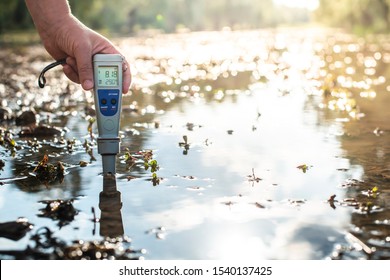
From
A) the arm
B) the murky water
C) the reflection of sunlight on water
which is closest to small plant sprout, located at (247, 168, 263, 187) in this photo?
the murky water

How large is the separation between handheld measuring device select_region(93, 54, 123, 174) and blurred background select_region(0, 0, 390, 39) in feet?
124

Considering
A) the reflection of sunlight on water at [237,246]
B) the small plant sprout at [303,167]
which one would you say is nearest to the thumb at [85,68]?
the reflection of sunlight on water at [237,246]

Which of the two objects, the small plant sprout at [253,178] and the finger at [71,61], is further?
the small plant sprout at [253,178]

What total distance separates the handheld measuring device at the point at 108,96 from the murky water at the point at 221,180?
446 millimetres

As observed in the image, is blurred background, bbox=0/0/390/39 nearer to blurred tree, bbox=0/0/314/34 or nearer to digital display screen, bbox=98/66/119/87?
blurred tree, bbox=0/0/314/34

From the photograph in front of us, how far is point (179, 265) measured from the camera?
3.48 metres

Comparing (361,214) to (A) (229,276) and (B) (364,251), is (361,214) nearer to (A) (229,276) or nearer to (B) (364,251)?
(B) (364,251)

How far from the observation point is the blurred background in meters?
47.0

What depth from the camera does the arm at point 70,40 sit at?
444cm

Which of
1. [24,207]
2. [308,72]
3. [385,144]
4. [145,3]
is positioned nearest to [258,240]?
[24,207]

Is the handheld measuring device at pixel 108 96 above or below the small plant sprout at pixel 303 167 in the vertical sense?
above

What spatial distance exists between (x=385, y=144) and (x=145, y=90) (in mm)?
6790

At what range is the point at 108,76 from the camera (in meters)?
4.44

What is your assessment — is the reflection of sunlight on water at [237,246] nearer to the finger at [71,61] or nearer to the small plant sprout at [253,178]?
the small plant sprout at [253,178]
